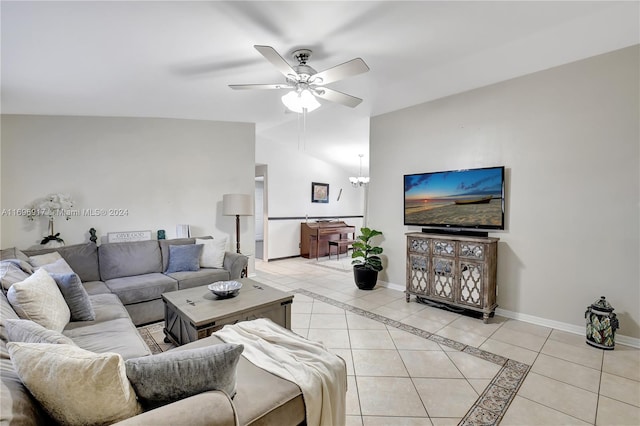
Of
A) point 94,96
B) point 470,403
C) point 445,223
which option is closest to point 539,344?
point 470,403

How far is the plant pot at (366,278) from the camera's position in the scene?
4.34 meters

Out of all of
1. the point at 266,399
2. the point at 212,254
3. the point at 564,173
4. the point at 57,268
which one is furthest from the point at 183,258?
the point at 564,173

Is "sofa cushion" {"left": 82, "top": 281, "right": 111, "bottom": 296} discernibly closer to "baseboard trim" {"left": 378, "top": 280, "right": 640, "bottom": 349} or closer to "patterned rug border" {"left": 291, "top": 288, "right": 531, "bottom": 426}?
"patterned rug border" {"left": 291, "top": 288, "right": 531, "bottom": 426}

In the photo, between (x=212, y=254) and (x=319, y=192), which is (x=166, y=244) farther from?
(x=319, y=192)

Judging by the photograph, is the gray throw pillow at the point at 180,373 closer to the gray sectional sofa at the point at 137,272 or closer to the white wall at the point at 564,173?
the gray sectional sofa at the point at 137,272

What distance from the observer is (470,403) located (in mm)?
1892

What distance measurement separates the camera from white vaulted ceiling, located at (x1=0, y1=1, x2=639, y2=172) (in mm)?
2113

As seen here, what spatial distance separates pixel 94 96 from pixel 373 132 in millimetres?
3615

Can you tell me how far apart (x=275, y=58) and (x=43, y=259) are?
2911mm

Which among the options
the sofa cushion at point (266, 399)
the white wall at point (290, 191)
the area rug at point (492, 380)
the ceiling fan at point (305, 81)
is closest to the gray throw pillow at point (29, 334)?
the sofa cushion at point (266, 399)

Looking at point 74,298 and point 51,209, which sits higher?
point 51,209

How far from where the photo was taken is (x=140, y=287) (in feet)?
10.1

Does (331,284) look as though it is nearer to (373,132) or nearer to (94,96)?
(373,132)

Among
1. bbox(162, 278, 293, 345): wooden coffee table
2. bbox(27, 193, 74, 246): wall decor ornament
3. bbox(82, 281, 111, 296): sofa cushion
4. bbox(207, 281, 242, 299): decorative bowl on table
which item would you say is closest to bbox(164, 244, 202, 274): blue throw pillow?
bbox(82, 281, 111, 296): sofa cushion
